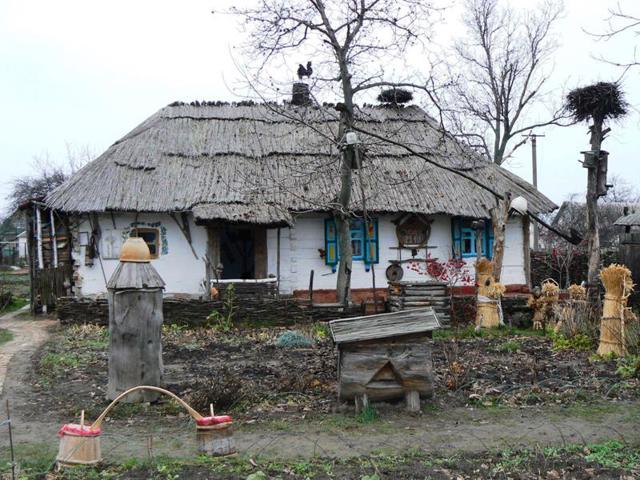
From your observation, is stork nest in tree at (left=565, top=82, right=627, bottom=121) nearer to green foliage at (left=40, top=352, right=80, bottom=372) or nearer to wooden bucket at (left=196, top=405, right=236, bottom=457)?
green foliage at (left=40, top=352, right=80, bottom=372)

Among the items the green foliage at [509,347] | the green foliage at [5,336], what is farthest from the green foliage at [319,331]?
the green foliage at [5,336]

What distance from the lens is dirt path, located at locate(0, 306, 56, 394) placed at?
9.65m

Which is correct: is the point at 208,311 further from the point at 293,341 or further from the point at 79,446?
the point at 79,446

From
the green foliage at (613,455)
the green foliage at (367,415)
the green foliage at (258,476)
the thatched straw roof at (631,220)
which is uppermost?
the thatched straw roof at (631,220)

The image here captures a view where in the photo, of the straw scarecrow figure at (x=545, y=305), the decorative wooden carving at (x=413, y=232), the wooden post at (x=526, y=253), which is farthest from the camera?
the wooden post at (x=526, y=253)

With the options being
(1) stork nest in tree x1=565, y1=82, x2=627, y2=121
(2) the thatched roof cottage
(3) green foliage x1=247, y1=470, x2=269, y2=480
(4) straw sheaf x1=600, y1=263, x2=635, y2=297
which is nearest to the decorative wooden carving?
(2) the thatched roof cottage

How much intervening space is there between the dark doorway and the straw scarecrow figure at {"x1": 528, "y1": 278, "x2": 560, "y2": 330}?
8.35 m

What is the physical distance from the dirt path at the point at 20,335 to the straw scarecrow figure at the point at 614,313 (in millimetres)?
7950

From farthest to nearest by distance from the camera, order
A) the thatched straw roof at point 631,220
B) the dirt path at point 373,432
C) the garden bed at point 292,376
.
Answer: the thatched straw roof at point 631,220 < the garden bed at point 292,376 < the dirt path at point 373,432

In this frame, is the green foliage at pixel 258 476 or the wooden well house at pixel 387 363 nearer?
the green foliage at pixel 258 476

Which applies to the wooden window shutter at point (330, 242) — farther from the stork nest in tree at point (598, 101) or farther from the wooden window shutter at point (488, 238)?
the stork nest in tree at point (598, 101)

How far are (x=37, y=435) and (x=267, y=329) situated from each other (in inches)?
270

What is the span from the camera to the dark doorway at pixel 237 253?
17.9 m

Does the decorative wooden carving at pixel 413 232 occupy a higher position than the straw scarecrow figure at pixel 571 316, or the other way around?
the decorative wooden carving at pixel 413 232
